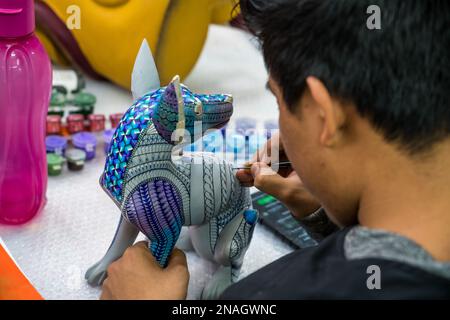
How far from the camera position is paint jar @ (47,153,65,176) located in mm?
722

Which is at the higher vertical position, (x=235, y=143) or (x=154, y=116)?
(x=154, y=116)

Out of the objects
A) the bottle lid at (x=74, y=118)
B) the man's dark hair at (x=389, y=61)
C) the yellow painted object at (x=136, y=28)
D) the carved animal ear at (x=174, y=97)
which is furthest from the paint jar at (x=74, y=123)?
the man's dark hair at (x=389, y=61)

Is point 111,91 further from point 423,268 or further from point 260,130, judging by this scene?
point 423,268

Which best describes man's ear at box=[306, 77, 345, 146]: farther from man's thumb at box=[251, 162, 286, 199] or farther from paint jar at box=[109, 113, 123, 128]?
paint jar at box=[109, 113, 123, 128]

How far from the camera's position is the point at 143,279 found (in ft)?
1.59

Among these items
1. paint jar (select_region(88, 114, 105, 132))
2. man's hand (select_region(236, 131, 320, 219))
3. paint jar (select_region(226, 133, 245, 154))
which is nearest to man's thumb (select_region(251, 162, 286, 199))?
man's hand (select_region(236, 131, 320, 219))

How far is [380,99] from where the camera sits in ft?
1.23

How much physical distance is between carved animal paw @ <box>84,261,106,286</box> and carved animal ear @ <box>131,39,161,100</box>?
0.16 m

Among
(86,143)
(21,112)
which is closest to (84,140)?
(86,143)

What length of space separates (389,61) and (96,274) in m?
0.34

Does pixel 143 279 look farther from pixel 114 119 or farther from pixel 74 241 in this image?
pixel 114 119

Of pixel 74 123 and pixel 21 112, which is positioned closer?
pixel 21 112
